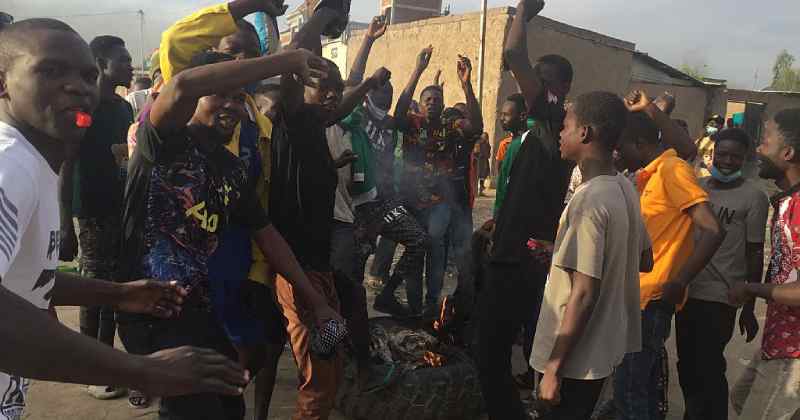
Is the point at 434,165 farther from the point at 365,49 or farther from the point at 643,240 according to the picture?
the point at 643,240

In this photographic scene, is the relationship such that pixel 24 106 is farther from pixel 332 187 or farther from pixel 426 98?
pixel 426 98

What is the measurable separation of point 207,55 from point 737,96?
24249 millimetres

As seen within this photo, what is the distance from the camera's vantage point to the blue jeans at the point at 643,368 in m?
2.83

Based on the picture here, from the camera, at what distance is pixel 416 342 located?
3758 millimetres

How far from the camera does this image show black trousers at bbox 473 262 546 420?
2932mm

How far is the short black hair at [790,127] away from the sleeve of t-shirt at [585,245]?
123 cm

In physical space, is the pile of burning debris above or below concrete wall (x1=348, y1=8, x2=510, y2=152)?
below

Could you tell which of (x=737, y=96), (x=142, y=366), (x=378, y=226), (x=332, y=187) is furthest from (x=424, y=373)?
(x=737, y=96)

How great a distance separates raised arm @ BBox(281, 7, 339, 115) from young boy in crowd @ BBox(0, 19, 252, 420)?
128cm

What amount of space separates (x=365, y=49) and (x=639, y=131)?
218 centimetres

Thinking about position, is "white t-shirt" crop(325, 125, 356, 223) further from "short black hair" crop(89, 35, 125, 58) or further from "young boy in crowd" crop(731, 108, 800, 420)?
"young boy in crowd" crop(731, 108, 800, 420)

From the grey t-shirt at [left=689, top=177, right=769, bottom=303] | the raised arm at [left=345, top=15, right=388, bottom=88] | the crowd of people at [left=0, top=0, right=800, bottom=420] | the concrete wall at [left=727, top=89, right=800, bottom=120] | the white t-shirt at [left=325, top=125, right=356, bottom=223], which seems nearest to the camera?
the crowd of people at [left=0, top=0, right=800, bottom=420]

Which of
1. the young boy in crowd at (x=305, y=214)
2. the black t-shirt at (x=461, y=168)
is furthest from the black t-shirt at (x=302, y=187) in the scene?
the black t-shirt at (x=461, y=168)

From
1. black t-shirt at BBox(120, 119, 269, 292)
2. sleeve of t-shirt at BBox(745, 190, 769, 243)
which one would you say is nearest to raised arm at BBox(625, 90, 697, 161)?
sleeve of t-shirt at BBox(745, 190, 769, 243)
